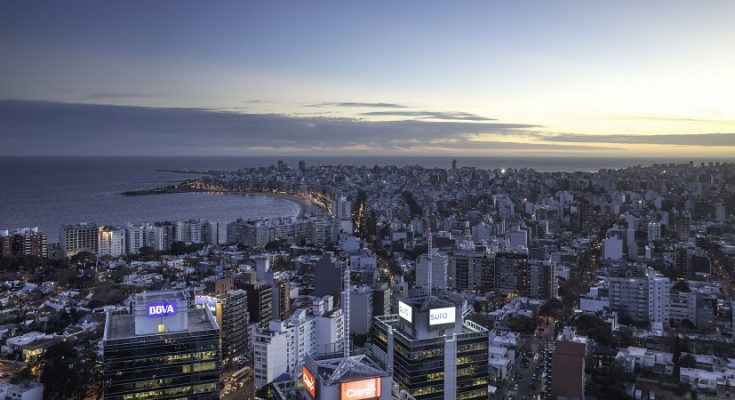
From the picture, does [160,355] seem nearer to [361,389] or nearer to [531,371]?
[361,389]

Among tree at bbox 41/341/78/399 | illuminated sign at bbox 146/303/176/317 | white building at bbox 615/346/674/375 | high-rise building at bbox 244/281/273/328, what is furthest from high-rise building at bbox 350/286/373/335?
illuminated sign at bbox 146/303/176/317

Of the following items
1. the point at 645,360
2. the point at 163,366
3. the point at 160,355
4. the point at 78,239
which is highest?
the point at 160,355

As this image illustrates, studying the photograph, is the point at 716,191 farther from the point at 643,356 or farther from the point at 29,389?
Result: the point at 29,389

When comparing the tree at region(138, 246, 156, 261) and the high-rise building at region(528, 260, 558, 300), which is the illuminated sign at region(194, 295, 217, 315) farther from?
the tree at region(138, 246, 156, 261)

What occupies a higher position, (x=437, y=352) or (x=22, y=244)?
(x=437, y=352)

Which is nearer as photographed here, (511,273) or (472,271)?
(511,273)

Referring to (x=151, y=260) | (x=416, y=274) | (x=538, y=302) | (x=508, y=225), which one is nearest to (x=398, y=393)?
(x=538, y=302)

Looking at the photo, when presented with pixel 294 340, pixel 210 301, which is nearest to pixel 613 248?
pixel 294 340
